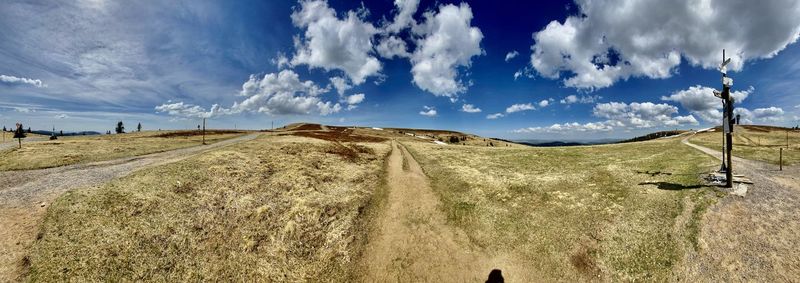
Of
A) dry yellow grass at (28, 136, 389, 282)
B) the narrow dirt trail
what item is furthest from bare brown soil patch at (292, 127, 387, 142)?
the narrow dirt trail

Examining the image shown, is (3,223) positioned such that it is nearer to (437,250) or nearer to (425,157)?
(437,250)

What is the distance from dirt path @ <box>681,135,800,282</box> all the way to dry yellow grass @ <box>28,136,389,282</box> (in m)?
19.7

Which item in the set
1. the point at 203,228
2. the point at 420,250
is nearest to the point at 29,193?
the point at 203,228

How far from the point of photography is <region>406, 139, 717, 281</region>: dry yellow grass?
58.3 ft

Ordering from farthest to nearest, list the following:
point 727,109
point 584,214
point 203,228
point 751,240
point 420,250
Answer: point 727,109
point 584,214
point 420,250
point 203,228
point 751,240

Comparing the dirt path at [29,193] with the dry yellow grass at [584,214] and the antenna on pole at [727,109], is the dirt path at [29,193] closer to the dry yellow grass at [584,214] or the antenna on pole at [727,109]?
the dry yellow grass at [584,214]

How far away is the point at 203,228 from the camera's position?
20172 millimetres

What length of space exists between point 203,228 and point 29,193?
13.5m

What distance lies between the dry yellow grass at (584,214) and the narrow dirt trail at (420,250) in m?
1.38

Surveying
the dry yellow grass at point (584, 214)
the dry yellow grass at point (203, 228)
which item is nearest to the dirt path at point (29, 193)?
the dry yellow grass at point (203, 228)

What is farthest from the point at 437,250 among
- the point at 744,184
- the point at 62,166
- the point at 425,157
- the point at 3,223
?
the point at 62,166

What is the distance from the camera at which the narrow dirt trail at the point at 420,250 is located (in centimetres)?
1831

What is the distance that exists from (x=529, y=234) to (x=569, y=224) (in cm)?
331

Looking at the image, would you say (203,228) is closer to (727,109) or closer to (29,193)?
(29,193)
